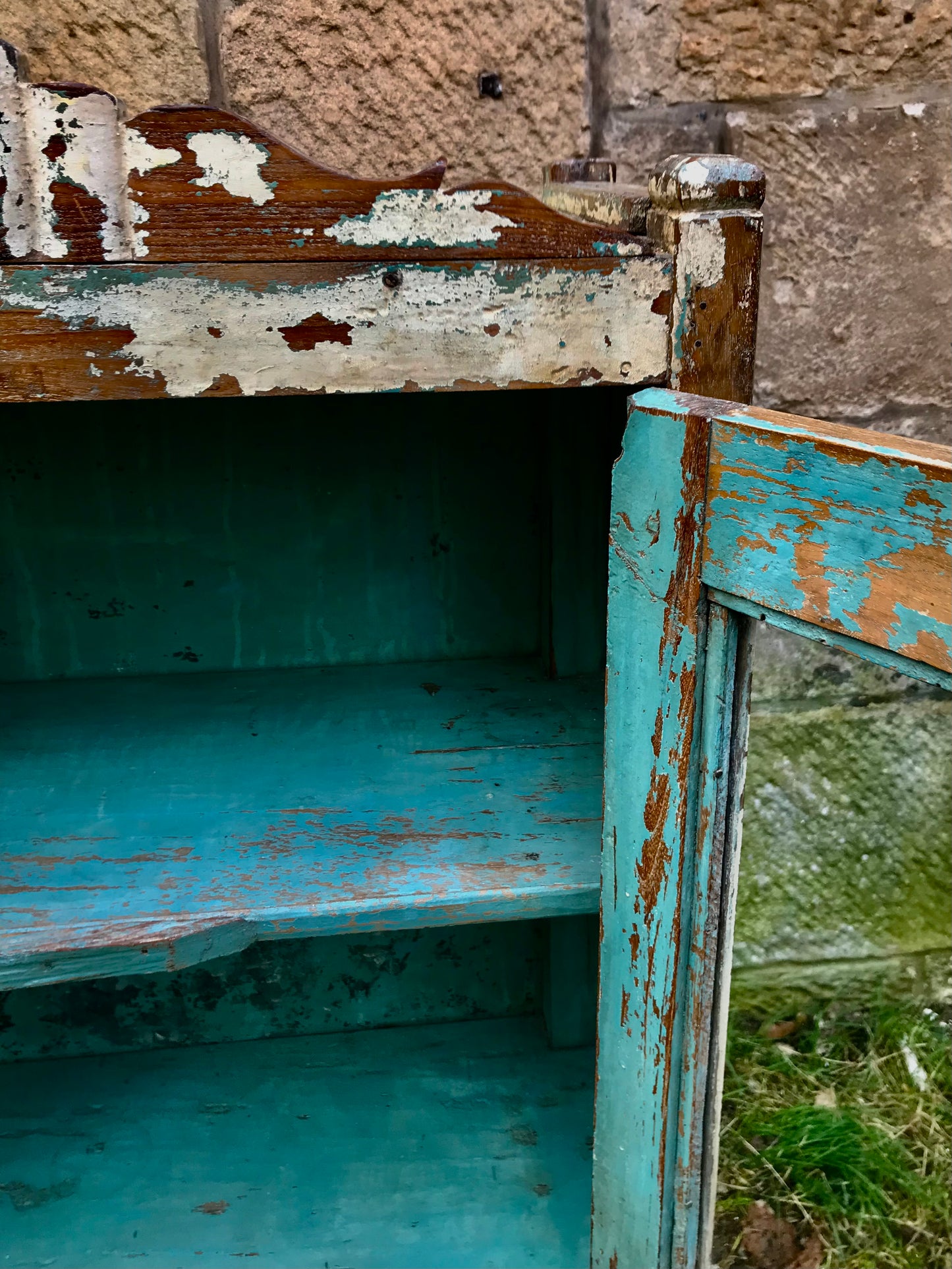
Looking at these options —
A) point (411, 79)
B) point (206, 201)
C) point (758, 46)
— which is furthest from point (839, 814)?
point (206, 201)

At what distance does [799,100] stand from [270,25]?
58cm

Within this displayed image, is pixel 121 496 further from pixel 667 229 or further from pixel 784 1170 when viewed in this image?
pixel 784 1170

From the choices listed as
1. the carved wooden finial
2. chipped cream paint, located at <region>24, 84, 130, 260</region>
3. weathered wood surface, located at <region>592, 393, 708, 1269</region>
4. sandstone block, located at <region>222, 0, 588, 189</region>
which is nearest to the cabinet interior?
weathered wood surface, located at <region>592, 393, 708, 1269</region>

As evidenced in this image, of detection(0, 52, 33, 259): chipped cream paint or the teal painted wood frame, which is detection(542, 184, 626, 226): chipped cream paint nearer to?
the teal painted wood frame

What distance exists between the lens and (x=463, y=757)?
38.5 inches

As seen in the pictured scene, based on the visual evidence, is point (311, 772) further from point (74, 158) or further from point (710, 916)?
A: point (74, 158)

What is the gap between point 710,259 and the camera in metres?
0.64

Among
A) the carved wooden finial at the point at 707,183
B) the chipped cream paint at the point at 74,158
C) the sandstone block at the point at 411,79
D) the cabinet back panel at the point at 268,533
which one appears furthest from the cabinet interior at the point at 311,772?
the chipped cream paint at the point at 74,158

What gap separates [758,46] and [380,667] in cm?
80

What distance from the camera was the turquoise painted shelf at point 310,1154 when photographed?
3.30 ft

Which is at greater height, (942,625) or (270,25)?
(270,25)

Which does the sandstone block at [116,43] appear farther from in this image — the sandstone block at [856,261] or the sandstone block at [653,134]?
the sandstone block at [856,261]

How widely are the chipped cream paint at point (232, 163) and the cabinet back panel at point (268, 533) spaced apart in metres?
0.50

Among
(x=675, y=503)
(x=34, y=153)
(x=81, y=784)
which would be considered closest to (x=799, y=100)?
(x=675, y=503)
